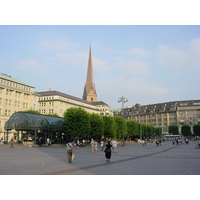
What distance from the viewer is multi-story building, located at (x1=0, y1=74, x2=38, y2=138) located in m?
81.4

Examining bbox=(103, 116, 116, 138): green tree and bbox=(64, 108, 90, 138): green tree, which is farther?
bbox=(103, 116, 116, 138): green tree

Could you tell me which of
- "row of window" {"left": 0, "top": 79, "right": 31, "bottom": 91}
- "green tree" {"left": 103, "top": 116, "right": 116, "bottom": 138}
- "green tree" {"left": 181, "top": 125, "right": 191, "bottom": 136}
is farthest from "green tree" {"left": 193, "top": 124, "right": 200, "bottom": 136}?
"row of window" {"left": 0, "top": 79, "right": 31, "bottom": 91}

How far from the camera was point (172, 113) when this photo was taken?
543ft

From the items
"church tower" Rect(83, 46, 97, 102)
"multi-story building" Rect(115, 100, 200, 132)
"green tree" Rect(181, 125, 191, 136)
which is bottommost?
"green tree" Rect(181, 125, 191, 136)

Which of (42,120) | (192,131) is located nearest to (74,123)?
(42,120)

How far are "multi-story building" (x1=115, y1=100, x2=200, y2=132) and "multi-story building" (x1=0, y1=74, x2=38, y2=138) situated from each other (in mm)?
70149

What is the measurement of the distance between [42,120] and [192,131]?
123975mm

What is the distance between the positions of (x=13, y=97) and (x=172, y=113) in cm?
11158

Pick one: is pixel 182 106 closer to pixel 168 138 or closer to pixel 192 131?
pixel 192 131

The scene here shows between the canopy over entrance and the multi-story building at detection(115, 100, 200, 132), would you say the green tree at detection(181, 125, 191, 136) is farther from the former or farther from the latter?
the canopy over entrance

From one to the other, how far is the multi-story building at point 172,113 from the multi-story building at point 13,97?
230 ft

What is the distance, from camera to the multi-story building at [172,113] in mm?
158250

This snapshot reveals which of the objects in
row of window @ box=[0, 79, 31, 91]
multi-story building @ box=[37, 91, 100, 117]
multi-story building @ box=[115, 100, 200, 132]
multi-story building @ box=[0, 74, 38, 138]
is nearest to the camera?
multi-story building @ box=[0, 74, 38, 138]

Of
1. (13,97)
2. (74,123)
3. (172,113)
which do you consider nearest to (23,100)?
(13,97)
